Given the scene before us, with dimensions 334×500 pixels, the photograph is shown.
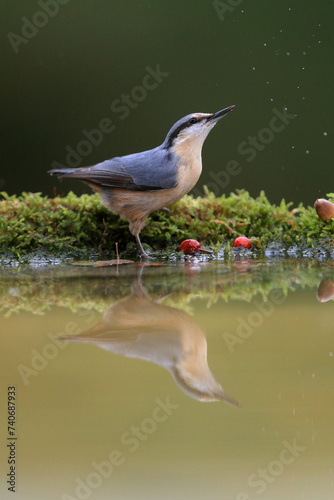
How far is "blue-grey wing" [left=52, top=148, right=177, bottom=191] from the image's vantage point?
146 inches

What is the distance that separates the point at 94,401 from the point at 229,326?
73 cm

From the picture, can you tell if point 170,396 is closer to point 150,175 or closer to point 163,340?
point 163,340

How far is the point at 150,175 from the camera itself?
12.3 ft

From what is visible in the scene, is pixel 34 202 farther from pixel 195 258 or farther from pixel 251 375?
pixel 251 375

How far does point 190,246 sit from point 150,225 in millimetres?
372

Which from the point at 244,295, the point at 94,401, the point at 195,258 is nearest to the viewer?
the point at 94,401

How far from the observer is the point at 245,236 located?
403cm

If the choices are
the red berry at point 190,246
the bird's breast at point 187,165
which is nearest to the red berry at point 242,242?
the red berry at point 190,246

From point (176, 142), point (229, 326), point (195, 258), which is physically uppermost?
point (176, 142)

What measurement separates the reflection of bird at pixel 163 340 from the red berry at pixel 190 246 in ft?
4.98

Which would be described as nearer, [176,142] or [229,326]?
[229,326]

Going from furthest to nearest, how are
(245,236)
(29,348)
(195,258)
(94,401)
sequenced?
(245,236)
(195,258)
(29,348)
(94,401)

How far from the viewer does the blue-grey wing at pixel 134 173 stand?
3.71 metres

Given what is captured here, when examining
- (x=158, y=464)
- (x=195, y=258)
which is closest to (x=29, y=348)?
(x=158, y=464)
